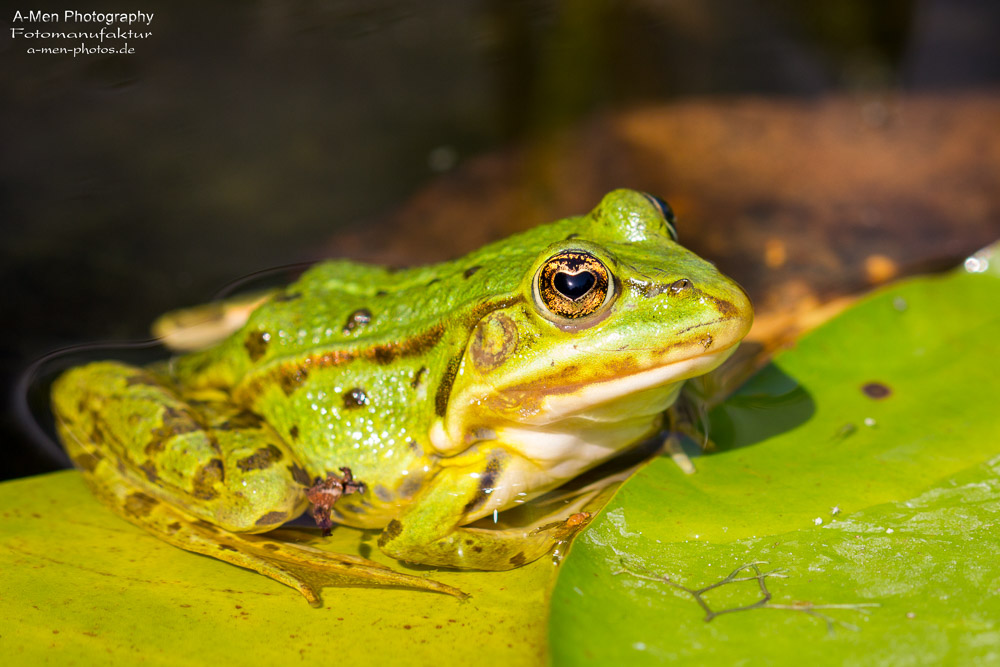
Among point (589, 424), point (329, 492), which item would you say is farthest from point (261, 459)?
point (589, 424)

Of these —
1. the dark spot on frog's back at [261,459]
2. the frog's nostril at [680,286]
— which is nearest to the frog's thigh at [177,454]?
the dark spot on frog's back at [261,459]

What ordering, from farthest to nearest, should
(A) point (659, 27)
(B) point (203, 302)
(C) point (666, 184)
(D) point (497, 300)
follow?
1. (A) point (659, 27)
2. (C) point (666, 184)
3. (B) point (203, 302)
4. (D) point (497, 300)

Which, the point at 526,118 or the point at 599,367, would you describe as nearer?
the point at 599,367

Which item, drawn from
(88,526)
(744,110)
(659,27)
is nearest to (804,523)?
(88,526)

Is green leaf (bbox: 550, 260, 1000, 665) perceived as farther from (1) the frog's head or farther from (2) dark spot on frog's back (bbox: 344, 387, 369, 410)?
(2) dark spot on frog's back (bbox: 344, 387, 369, 410)

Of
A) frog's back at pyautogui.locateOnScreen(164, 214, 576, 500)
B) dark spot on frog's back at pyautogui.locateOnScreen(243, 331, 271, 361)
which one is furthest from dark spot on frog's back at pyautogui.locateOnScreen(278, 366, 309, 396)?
dark spot on frog's back at pyautogui.locateOnScreen(243, 331, 271, 361)

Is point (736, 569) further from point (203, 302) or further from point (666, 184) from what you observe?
point (203, 302)

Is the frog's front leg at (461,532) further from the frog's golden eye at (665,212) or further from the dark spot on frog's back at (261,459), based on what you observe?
the frog's golden eye at (665,212)
